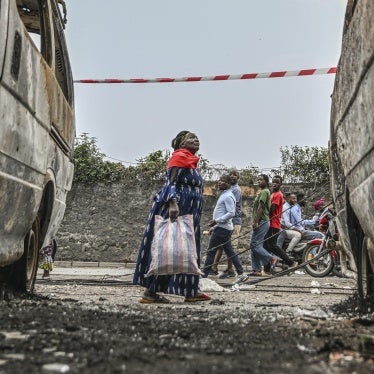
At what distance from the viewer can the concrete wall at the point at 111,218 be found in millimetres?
16750

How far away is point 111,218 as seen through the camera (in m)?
17.1

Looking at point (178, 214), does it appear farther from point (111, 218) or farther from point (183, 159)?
point (111, 218)

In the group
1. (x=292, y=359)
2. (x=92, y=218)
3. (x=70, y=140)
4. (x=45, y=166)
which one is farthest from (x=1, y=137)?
(x=92, y=218)

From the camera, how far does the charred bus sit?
3.92m

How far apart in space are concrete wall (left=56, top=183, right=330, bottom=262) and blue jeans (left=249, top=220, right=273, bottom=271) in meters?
5.11

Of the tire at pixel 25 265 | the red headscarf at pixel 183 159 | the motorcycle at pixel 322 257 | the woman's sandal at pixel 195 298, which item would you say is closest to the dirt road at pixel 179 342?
the tire at pixel 25 265

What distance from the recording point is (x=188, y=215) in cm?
652

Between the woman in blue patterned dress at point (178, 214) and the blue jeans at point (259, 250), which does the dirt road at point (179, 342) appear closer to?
the woman in blue patterned dress at point (178, 214)

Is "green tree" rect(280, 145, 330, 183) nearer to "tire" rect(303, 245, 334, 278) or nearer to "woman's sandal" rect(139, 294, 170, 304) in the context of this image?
"tire" rect(303, 245, 334, 278)

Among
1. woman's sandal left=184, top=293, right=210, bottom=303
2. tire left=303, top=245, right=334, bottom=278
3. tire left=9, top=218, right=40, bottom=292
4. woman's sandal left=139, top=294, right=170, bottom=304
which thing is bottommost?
woman's sandal left=139, top=294, right=170, bottom=304

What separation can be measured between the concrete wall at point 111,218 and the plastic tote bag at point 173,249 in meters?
10.4

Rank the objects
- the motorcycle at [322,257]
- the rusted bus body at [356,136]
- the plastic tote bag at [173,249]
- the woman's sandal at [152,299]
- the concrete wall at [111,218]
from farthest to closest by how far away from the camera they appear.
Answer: the concrete wall at [111,218] < the motorcycle at [322,257] < the woman's sandal at [152,299] < the plastic tote bag at [173,249] < the rusted bus body at [356,136]

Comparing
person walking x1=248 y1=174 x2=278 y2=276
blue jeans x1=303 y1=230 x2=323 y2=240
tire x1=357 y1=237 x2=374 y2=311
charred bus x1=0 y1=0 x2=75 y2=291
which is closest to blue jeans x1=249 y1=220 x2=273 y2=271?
person walking x1=248 y1=174 x2=278 y2=276

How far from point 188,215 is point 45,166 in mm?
1874
